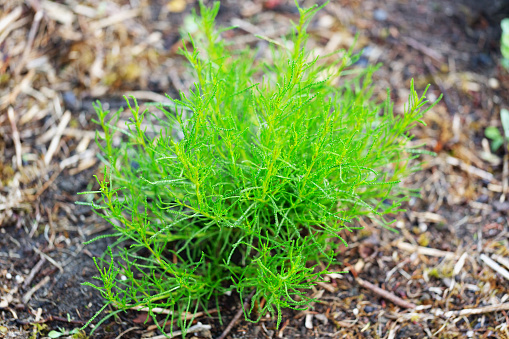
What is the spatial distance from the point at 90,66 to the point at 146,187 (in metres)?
1.78

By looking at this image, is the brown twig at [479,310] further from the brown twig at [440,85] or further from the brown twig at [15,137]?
the brown twig at [15,137]

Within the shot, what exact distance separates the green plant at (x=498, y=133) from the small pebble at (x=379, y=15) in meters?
1.30

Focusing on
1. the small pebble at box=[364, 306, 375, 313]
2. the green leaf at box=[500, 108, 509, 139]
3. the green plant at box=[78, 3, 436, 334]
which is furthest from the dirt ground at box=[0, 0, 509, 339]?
the green plant at box=[78, 3, 436, 334]

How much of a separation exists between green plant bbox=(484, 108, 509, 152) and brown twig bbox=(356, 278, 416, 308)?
148cm

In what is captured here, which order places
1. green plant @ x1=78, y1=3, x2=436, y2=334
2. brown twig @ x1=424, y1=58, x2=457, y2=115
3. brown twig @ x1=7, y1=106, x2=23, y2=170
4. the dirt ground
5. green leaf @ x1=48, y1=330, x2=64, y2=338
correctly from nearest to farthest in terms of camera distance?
1. green plant @ x1=78, y1=3, x2=436, y2=334
2. green leaf @ x1=48, y1=330, x2=64, y2=338
3. the dirt ground
4. brown twig @ x1=7, y1=106, x2=23, y2=170
5. brown twig @ x1=424, y1=58, x2=457, y2=115

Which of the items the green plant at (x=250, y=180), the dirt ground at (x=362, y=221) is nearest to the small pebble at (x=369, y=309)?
the dirt ground at (x=362, y=221)

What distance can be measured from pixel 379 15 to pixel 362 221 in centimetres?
210

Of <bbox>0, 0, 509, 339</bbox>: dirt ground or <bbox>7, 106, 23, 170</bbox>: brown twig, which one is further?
<bbox>7, 106, 23, 170</bbox>: brown twig

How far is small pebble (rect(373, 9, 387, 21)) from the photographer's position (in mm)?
3953

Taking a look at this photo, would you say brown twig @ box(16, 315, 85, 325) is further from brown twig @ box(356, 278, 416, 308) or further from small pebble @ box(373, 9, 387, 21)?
small pebble @ box(373, 9, 387, 21)

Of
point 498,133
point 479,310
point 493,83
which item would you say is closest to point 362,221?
point 479,310

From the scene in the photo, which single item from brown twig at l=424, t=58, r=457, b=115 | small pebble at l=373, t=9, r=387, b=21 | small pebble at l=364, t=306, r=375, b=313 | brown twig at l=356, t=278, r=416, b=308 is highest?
small pebble at l=373, t=9, r=387, b=21

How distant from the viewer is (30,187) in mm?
2861

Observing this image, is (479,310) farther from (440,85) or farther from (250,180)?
(440,85)
